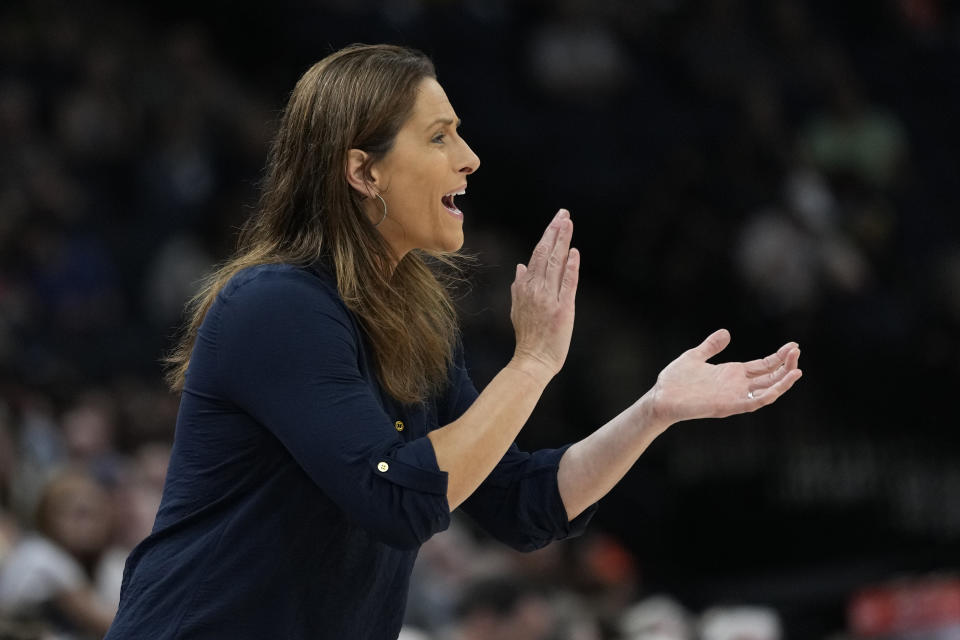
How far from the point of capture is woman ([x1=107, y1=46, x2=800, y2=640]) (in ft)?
7.06

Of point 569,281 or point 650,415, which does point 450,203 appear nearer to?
point 569,281

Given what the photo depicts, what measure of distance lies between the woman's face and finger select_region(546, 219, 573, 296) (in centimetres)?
16

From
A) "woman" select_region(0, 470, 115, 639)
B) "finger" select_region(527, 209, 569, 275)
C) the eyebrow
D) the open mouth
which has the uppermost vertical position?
the eyebrow

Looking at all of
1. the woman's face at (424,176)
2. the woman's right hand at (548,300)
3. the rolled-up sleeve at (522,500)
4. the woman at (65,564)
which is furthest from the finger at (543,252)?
the woman at (65,564)

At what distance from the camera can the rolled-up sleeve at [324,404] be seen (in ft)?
6.89

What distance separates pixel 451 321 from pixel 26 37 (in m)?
6.80

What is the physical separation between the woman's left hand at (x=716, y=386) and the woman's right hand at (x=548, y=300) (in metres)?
0.21

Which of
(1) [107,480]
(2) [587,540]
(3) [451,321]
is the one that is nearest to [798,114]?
(2) [587,540]

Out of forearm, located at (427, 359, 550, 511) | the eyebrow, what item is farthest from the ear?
forearm, located at (427, 359, 550, 511)

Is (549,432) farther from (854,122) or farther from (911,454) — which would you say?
(854,122)

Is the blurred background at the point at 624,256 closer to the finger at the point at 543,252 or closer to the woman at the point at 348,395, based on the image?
the woman at the point at 348,395

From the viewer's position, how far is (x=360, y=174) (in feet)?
7.86

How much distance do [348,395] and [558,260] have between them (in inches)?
17.6

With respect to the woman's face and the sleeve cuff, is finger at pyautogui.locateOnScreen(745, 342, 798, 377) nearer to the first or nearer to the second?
the woman's face
